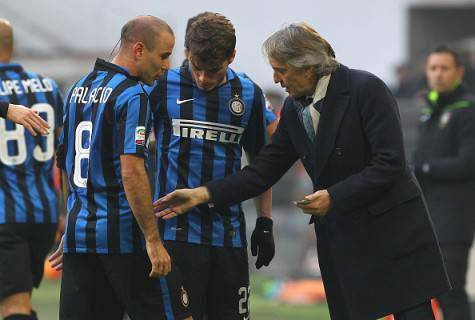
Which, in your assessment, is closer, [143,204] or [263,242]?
[143,204]

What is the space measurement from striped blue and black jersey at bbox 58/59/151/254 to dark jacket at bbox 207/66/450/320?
479 mm

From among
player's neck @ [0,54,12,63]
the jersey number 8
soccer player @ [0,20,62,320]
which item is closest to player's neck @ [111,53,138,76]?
the jersey number 8

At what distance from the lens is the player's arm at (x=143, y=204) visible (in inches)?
189

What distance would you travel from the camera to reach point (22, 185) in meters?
6.55

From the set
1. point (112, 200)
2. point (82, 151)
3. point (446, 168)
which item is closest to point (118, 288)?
point (112, 200)

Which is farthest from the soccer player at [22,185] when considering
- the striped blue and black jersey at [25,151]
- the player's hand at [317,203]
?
the player's hand at [317,203]

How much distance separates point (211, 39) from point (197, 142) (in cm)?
59

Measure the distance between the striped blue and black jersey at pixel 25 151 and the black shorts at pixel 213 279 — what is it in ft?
4.67

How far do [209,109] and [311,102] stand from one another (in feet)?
2.04

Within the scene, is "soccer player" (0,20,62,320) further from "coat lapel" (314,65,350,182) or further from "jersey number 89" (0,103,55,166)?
"coat lapel" (314,65,350,182)

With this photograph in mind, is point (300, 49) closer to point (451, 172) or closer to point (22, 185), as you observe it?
point (22, 185)

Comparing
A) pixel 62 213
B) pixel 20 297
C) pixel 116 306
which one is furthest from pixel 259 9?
pixel 116 306

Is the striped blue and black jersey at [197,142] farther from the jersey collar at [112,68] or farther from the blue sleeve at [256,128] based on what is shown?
the jersey collar at [112,68]

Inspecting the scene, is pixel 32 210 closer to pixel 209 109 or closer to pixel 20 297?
pixel 20 297
